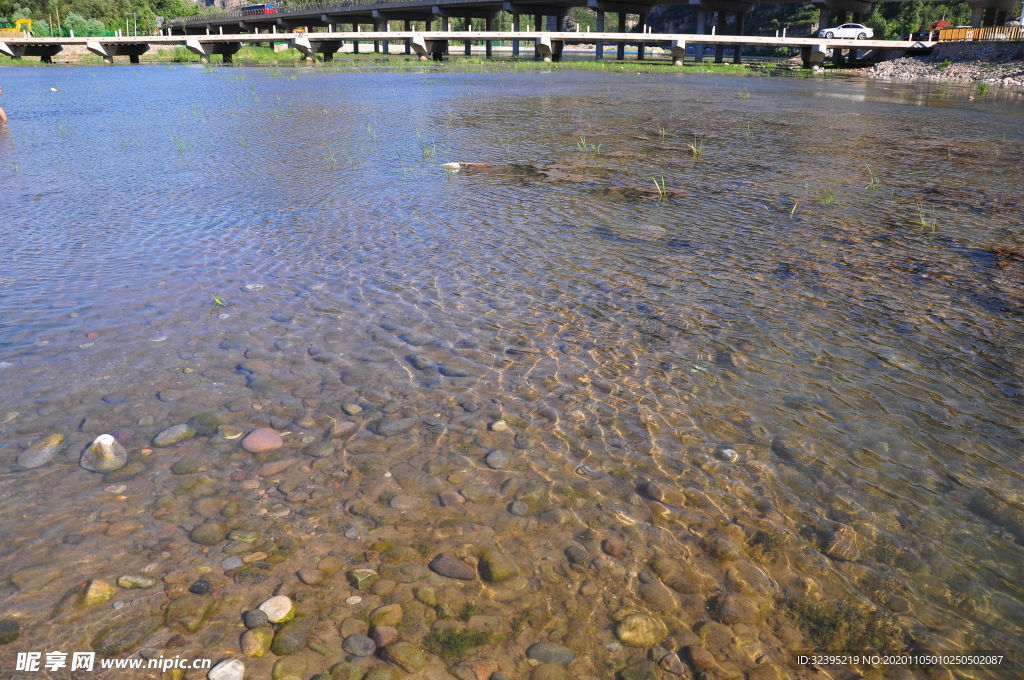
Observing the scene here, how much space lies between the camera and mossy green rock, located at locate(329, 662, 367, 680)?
243 centimetres

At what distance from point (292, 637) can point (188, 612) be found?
46 centimetres

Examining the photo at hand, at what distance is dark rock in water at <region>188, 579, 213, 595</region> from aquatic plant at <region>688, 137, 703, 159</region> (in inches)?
519

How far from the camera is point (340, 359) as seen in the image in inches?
191

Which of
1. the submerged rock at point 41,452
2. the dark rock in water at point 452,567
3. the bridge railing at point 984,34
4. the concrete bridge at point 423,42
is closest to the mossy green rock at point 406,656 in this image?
the dark rock in water at point 452,567

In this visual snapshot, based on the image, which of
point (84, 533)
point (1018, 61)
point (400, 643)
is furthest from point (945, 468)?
point (1018, 61)

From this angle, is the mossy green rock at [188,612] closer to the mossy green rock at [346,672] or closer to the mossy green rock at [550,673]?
the mossy green rock at [346,672]

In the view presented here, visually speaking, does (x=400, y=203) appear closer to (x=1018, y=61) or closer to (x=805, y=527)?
(x=805, y=527)

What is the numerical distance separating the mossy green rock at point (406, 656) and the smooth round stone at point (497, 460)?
125cm

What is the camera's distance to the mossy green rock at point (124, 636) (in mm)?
2496

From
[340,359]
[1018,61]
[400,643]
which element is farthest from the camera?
[1018,61]

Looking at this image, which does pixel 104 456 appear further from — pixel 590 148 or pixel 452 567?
pixel 590 148

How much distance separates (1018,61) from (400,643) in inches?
2225

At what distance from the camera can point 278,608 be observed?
2.70 metres

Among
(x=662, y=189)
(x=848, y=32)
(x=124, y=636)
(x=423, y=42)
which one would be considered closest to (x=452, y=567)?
(x=124, y=636)
